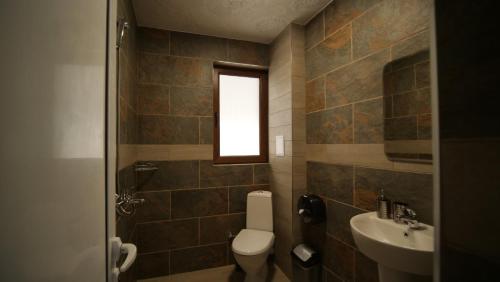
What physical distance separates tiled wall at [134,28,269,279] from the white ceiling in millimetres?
144

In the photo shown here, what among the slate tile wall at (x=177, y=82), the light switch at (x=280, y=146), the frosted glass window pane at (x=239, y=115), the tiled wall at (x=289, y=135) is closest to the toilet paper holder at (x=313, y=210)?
the tiled wall at (x=289, y=135)

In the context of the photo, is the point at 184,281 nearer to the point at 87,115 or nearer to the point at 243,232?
the point at 243,232

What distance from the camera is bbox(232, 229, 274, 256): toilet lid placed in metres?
1.87

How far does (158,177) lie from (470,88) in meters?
2.33

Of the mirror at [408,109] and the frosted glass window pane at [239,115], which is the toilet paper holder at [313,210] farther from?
the frosted glass window pane at [239,115]

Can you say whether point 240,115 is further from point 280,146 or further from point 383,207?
point 383,207

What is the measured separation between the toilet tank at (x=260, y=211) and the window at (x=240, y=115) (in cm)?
47

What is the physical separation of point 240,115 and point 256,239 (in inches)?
56.4

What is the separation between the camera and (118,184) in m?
1.24

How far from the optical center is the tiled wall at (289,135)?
213 cm

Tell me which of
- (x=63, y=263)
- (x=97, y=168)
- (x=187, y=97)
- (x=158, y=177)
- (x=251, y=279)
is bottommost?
(x=251, y=279)

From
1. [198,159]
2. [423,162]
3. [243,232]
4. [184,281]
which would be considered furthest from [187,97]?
[423,162]

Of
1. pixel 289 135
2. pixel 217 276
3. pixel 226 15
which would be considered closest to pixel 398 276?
pixel 289 135

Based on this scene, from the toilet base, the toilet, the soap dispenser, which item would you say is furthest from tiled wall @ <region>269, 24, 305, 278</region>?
the soap dispenser
